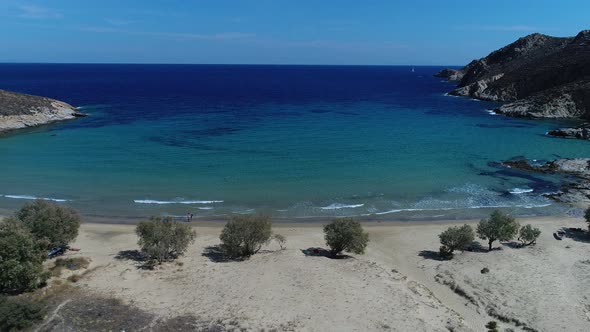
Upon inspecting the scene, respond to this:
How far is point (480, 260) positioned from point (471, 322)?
7.25 m

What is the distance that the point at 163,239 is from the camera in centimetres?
2630

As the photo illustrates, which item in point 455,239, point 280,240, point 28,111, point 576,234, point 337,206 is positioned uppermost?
point 28,111

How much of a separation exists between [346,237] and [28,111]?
71.0 metres

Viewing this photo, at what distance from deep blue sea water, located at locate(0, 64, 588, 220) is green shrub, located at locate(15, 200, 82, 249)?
27.3ft

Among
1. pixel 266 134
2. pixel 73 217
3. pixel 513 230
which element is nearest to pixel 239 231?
pixel 73 217

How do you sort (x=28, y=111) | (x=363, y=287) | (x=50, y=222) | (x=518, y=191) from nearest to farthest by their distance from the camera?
(x=363, y=287)
(x=50, y=222)
(x=518, y=191)
(x=28, y=111)

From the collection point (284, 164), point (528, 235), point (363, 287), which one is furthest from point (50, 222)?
point (528, 235)

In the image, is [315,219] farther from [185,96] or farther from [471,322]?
[185,96]

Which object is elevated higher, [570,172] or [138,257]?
[570,172]

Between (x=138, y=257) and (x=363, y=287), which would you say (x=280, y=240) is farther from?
(x=138, y=257)

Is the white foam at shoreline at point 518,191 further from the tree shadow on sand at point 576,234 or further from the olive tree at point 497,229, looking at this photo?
the olive tree at point 497,229

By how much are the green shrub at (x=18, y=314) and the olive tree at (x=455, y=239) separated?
22.3 metres

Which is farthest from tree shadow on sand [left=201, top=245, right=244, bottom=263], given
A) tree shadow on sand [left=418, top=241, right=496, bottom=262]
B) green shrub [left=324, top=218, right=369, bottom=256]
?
tree shadow on sand [left=418, top=241, right=496, bottom=262]

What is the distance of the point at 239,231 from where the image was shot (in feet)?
89.8
